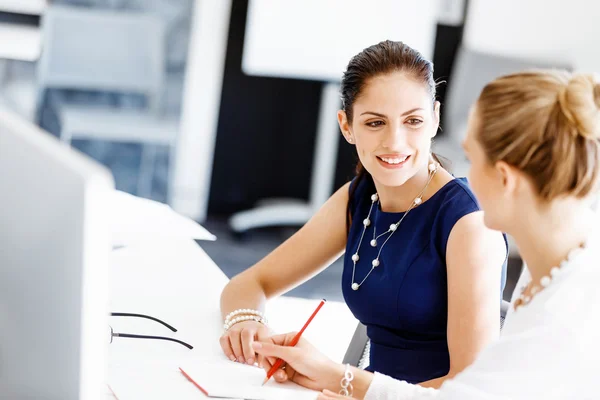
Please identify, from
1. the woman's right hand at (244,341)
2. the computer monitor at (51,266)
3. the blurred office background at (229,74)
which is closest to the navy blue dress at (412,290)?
the woman's right hand at (244,341)

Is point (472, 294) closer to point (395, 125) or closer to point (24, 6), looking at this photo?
point (395, 125)

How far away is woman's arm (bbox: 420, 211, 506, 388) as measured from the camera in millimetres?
1567

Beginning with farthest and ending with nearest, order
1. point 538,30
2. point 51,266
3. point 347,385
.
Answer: point 538,30 < point 347,385 < point 51,266

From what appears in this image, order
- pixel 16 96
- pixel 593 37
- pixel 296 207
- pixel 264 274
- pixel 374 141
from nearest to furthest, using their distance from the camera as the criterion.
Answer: pixel 374 141 < pixel 264 274 < pixel 593 37 < pixel 16 96 < pixel 296 207

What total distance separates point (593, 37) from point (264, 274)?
9.59ft

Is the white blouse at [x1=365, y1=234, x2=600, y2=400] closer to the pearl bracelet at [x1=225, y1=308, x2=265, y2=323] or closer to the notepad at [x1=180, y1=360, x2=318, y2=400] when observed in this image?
the notepad at [x1=180, y1=360, x2=318, y2=400]

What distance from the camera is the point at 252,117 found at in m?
5.10

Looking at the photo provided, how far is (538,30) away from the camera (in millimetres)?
4598

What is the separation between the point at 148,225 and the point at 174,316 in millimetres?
273

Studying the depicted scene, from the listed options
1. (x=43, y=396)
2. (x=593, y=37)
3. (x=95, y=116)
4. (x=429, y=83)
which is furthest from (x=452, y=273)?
(x=95, y=116)

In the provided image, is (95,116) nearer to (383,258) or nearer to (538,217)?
(383,258)

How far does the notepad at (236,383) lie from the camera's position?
54.2 inches

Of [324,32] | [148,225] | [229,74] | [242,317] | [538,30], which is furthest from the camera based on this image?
[229,74]

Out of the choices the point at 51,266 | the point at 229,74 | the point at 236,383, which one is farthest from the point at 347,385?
the point at 229,74
